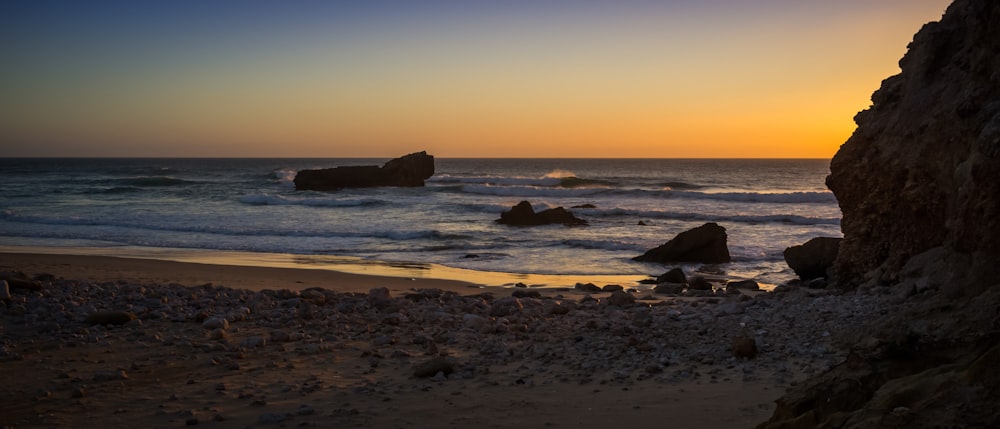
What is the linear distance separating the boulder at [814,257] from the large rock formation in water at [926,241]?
1739 millimetres

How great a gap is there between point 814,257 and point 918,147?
367cm

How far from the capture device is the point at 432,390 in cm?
562

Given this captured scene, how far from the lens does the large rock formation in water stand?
2.70 meters

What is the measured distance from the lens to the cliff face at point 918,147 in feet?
21.8

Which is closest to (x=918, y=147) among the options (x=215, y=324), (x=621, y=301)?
(x=621, y=301)

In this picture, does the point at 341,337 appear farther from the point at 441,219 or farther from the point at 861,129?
the point at 441,219

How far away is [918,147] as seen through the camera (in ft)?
26.8

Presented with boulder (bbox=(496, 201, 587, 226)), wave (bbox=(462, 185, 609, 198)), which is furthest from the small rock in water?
wave (bbox=(462, 185, 609, 198))

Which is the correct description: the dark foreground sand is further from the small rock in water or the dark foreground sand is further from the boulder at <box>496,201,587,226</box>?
the boulder at <box>496,201,587,226</box>

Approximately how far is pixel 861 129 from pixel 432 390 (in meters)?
6.97

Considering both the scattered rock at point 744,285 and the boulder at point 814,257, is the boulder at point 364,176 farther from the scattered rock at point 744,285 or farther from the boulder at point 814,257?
the boulder at point 814,257

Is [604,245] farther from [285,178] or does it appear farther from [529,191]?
[285,178]

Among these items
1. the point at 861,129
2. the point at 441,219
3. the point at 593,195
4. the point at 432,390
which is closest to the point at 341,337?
the point at 432,390

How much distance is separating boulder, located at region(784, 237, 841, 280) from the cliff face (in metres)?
1.71
